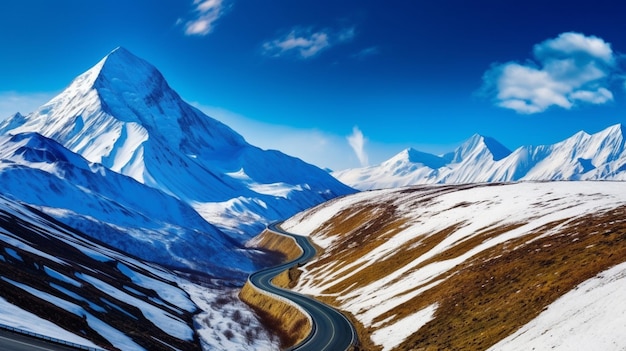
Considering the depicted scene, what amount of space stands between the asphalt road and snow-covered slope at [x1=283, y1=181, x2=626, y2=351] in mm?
28661

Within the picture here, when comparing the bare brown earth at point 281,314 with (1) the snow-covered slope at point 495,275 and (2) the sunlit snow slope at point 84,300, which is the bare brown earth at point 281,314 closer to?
(1) the snow-covered slope at point 495,275

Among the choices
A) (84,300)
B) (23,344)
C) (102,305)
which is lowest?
(23,344)

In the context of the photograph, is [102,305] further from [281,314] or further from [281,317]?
[281,314]

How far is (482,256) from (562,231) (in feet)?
31.9

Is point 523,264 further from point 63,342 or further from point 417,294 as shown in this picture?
point 63,342

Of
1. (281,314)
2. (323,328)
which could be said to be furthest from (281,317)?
(323,328)

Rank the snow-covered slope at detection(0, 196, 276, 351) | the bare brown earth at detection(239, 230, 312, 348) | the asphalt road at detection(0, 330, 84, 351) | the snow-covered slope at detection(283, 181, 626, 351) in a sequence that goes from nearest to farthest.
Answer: the asphalt road at detection(0, 330, 84, 351)
the snow-covered slope at detection(283, 181, 626, 351)
the snow-covered slope at detection(0, 196, 276, 351)
the bare brown earth at detection(239, 230, 312, 348)

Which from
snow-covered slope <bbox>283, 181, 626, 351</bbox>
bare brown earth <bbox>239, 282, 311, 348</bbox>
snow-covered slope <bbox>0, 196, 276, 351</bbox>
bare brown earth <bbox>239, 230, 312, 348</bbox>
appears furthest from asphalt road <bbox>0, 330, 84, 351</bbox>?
bare brown earth <bbox>239, 282, 311, 348</bbox>

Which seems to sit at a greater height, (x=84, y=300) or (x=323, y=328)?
(x=84, y=300)

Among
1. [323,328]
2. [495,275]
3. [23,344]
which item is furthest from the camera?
[323,328]

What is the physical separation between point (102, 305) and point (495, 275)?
146 feet

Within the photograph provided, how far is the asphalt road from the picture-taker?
28.6 metres

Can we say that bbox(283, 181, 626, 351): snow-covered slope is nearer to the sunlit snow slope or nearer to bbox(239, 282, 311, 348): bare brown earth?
bbox(239, 282, 311, 348): bare brown earth

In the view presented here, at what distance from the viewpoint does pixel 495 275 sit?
50750 mm
